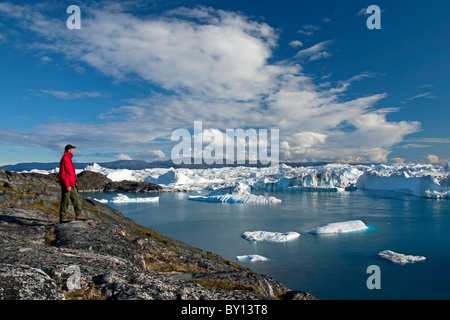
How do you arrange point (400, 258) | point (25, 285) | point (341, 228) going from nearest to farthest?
point (25, 285)
point (400, 258)
point (341, 228)

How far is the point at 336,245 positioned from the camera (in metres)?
30.9

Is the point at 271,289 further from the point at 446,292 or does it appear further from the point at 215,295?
the point at 446,292

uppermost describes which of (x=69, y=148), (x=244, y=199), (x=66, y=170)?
(x=69, y=148)

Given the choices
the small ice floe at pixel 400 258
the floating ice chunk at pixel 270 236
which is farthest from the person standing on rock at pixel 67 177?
the floating ice chunk at pixel 270 236

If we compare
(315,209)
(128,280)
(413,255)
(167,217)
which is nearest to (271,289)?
(128,280)

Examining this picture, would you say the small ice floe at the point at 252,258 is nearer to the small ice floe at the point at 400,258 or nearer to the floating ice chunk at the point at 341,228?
the small ice floe at the point at 400,258

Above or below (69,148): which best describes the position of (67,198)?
below

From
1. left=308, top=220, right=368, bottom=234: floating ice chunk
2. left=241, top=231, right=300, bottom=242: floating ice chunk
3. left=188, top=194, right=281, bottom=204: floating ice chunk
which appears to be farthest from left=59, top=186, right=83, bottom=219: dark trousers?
left=188, top=194, right=281, bottom=204: floating ice chunk

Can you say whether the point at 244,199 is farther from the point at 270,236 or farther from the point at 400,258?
the point at 400,258

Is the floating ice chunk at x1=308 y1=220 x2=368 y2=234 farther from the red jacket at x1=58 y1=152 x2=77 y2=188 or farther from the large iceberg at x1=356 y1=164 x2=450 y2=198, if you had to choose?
the large iceberg at x1=356 y1=164 x2=450 y2=198

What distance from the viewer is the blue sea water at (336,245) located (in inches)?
828

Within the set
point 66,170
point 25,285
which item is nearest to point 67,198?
point 66,170

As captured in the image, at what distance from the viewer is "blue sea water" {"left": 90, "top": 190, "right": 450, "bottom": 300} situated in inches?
828

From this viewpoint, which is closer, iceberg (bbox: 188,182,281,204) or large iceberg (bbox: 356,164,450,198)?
iceberg (bbox: 188,182,281,204)
